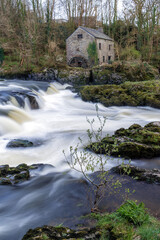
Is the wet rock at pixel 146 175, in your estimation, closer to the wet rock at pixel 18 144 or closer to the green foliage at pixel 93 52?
the wet rock at pixel 18 144

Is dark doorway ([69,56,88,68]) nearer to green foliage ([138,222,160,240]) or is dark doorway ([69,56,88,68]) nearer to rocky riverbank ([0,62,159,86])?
rocky riverbank ([0,62,159,86])

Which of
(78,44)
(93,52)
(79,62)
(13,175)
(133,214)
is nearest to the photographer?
(133,214)

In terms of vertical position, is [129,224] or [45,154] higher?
[129,224]

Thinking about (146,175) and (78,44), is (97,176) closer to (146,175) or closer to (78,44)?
(146,175)

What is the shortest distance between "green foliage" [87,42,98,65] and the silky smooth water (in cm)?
1662

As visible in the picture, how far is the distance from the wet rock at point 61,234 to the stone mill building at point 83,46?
94.1 ft

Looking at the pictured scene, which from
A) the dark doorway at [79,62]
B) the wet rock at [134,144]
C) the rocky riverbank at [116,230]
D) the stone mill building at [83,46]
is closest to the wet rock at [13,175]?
the wet rock at [134,144]

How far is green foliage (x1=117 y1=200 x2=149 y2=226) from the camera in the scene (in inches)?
121

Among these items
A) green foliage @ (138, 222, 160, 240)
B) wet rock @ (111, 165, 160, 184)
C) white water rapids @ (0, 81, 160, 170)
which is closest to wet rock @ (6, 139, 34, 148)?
white water rapids @ (0, 81, 160, 170)

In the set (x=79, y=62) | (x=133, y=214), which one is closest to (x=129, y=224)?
(x=133, y=214)

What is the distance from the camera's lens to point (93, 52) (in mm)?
29359

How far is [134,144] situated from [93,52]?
25307mm

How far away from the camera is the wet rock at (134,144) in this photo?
19.8 feet

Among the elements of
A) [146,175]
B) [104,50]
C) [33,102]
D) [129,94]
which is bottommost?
[146,175]
